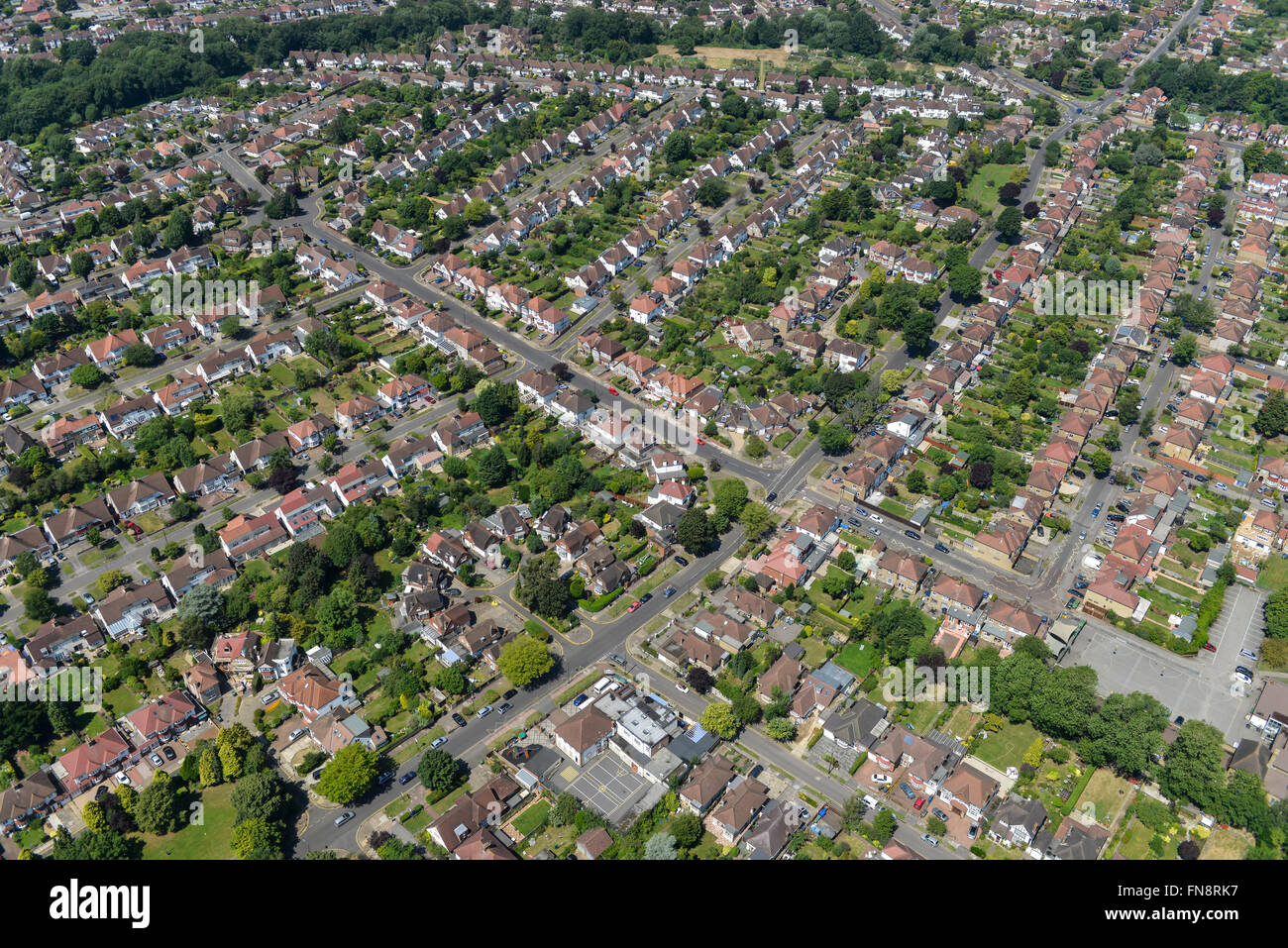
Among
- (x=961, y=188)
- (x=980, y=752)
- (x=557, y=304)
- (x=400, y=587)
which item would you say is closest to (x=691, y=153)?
(x=961, y=188)

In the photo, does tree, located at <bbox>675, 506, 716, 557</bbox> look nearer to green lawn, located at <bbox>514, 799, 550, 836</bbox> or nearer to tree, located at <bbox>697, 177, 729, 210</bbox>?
green lawn, located at <bbox>514, 799, 550, 836</bbox>

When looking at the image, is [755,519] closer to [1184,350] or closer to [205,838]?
[205,838]

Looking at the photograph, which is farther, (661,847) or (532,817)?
(532,817)

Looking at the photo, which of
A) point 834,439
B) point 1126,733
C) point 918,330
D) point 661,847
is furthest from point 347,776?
point 918,330

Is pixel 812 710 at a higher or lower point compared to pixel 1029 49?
lower

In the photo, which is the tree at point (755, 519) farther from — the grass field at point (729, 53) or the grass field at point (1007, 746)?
the grass field at point (729, 53)

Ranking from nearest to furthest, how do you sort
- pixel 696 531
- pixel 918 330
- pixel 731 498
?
pixel 696 531, pixel 731 498, pixel 918 330

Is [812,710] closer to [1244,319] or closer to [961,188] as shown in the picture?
[1244,319]
